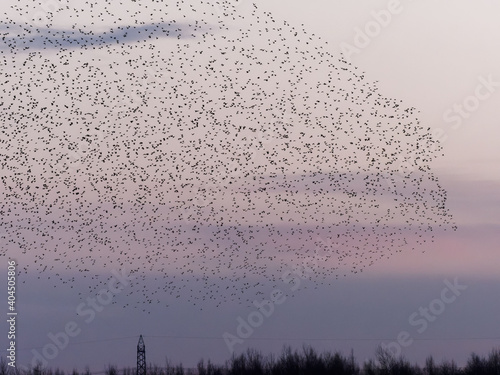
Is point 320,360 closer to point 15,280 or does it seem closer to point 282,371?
point 282,371

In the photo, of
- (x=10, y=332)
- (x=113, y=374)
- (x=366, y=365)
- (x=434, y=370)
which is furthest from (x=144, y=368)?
(x=10, y=332)

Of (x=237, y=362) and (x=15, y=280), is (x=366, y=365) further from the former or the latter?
(x=15, y=280)

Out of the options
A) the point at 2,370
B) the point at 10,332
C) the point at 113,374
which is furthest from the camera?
the point at 113,374

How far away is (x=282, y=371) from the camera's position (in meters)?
125

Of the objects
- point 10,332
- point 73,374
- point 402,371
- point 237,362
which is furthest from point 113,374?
point 10,332

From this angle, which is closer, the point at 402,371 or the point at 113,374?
the point at 402,371

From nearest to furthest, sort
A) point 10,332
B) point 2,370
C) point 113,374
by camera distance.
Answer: point 10,332, point 2,370, point 113,374

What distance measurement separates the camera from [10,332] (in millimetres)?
56969

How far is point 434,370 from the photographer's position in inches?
4825

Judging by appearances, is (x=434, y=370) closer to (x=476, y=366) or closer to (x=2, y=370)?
(x=476, y=366)

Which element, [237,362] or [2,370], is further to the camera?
[237,362]

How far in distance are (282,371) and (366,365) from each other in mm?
9637

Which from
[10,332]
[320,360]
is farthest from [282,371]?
[10,332]

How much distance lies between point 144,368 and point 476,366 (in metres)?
37.9
